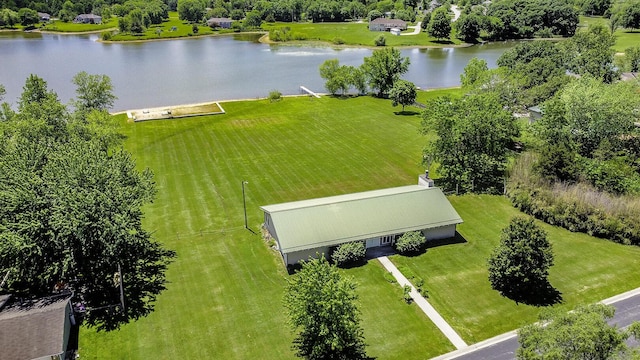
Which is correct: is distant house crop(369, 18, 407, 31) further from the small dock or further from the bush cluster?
the bush cluster

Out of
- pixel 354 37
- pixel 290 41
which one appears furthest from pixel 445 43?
pixel 290 41

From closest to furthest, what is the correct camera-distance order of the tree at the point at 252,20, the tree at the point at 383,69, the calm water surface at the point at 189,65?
the tree at the point at 383,69, the calm water surface at the point at 189,65, the tree at the point at 252,20

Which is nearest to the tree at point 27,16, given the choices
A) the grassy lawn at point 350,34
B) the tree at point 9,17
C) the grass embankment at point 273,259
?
the tree at point 9,17

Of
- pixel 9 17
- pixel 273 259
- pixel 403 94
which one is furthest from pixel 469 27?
pixel 9 17

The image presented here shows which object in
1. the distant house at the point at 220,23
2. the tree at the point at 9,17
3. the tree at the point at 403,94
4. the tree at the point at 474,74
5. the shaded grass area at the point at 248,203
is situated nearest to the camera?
the shaded grass area at the point at 248,203

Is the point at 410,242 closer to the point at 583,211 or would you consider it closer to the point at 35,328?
the point at 583,211

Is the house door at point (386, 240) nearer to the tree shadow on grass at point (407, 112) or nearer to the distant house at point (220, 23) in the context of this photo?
the tree shadow on grass at point (407, 112)

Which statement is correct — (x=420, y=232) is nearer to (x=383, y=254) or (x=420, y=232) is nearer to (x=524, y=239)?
(x=383, y=254)
